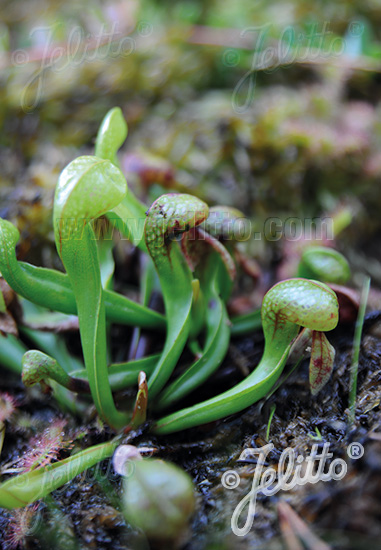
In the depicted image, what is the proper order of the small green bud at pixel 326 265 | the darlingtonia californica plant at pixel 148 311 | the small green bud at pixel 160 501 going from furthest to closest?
1. the small green bud at pixel 326 265
2. the darlingtonia californica plant at pixel 148 311
3. the small green bud at pixel 160 501

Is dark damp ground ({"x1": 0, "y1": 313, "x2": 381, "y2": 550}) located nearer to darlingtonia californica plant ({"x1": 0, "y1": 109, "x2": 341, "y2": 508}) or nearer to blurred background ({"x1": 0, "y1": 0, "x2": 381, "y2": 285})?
darlingtonia californica plant ({"x1": 0, "y1": 109, "x2": 341, "y2": 508})

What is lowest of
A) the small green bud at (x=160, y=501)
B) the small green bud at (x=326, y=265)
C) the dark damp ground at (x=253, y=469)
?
the dark damp ground at (x=253, y=469)

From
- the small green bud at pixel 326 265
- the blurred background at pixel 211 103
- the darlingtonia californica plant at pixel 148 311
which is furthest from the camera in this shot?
the blurred background at pixel 211 103

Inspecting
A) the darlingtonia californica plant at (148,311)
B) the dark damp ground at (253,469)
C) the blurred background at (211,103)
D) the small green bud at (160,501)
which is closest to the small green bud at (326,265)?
the darlingtonia californica plant at (148,311)

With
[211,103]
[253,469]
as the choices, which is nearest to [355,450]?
[253,469]

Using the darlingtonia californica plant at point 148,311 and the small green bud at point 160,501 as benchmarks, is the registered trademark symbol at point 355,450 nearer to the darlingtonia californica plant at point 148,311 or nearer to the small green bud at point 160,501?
the darlingtonia californica plant at point 148,311

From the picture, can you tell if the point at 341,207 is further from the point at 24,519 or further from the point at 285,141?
the point at 24,519
